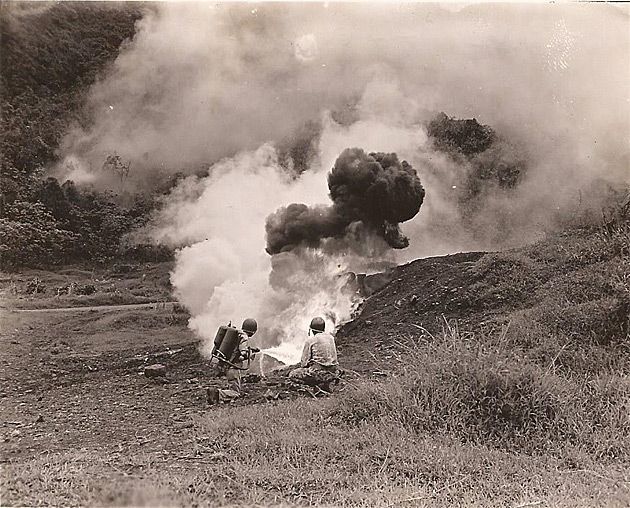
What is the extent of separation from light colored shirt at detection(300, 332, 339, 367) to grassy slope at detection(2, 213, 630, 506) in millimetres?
375

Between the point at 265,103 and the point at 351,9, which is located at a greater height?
the point at 351,9

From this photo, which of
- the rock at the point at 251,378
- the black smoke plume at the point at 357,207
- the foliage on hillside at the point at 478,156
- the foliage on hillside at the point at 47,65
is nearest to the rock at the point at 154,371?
the rock at the point at 251,378

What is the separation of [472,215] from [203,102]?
433 centimetres

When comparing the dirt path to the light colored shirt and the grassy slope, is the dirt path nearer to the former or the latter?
the grassy slope

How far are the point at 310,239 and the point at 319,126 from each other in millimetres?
1835

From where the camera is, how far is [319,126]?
8594 millimetres

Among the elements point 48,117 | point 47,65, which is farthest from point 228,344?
point 47,65

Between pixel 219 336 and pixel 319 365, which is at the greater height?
pixel 219 336

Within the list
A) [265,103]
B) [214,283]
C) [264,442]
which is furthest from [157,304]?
[264,442]

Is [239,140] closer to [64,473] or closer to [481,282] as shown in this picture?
[481,282]

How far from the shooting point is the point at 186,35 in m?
7.64

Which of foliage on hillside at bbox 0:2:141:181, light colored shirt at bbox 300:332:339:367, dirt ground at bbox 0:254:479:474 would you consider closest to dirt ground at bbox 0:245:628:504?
dirt ground at bbox 0:254:479:474

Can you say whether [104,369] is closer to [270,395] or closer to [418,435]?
[270,395]

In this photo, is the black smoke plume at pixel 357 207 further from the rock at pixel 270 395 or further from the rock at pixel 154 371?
the rock at pixel 270 395
